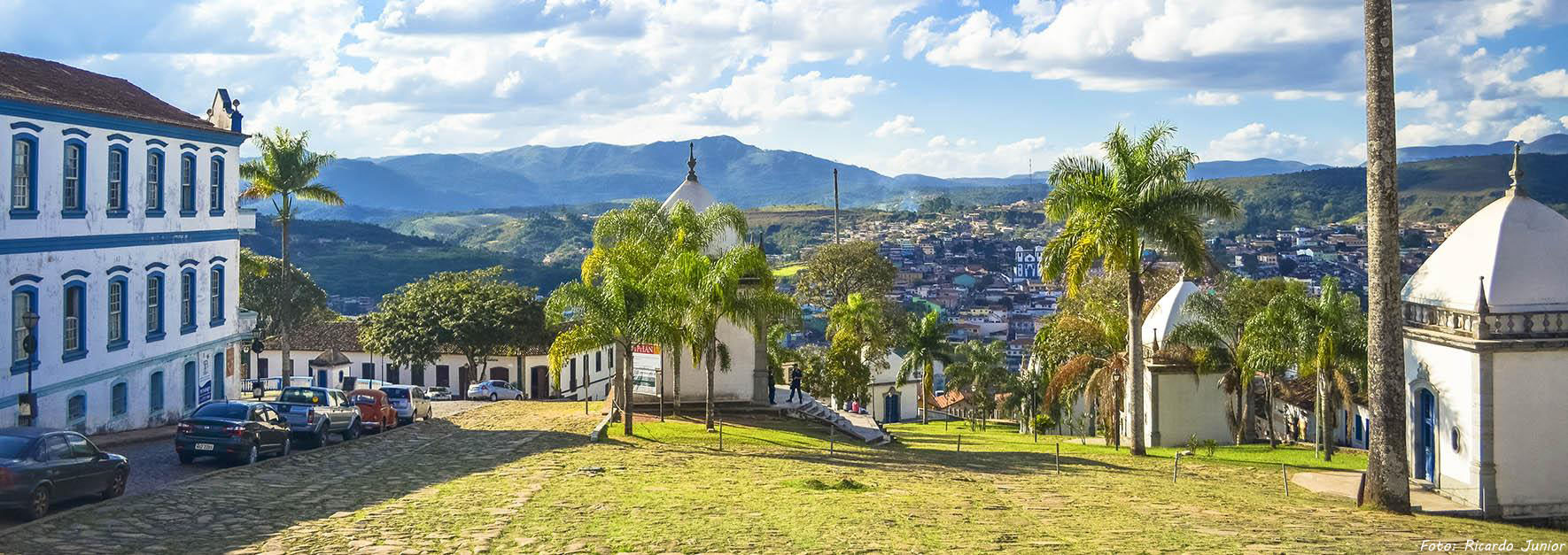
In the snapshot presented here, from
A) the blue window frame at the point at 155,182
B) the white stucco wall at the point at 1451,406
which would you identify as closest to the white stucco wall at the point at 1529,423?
the white stucco wall at the point at 1451,406

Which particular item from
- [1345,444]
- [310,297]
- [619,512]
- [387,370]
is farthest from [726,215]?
[310,297]

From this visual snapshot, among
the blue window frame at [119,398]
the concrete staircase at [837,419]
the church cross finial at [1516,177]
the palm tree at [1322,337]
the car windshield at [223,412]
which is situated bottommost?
the concrete staircase at [837,419]

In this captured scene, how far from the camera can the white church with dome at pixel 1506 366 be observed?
66.9 feet

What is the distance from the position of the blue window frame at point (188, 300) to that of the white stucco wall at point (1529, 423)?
29089 millimetres

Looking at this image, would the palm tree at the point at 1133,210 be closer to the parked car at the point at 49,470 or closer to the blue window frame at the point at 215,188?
the parked car at the point at 49,470

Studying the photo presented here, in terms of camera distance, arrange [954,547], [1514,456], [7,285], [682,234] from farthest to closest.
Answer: [682,234]
[7,285]
[1514,456]
[954,547]

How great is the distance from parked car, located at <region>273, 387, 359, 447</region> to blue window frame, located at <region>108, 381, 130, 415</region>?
176 inches

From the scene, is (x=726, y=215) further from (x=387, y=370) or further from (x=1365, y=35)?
(x=387, y=370)

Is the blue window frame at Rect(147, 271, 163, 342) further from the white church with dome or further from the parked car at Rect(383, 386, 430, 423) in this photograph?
the white church with dome

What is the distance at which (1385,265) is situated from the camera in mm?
19156

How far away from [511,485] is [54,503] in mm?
5994

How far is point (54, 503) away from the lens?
653 inches

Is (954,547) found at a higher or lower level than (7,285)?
lower

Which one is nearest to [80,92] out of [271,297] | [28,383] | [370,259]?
[28,383]
